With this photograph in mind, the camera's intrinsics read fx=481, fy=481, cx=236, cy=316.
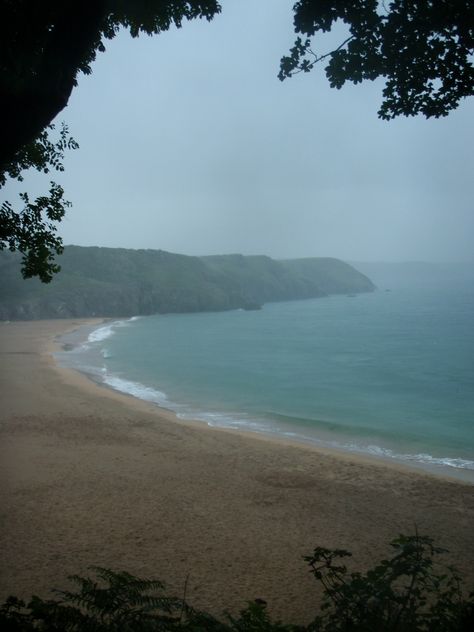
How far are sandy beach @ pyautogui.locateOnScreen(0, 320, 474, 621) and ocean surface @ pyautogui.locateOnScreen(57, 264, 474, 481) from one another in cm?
433

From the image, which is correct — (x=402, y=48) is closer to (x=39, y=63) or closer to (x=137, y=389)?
(x=39, y=63)

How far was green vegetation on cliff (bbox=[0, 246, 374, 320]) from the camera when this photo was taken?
275 feet

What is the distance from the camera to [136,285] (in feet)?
329

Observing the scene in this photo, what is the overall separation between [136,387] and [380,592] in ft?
91.5

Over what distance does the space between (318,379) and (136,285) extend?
231 ft

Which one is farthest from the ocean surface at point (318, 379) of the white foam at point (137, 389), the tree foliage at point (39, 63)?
the tree foliage at point (39, 63)

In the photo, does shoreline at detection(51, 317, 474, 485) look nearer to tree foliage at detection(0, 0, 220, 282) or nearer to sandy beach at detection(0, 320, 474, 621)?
sandy beach at detection(0, 320, 474, 621)

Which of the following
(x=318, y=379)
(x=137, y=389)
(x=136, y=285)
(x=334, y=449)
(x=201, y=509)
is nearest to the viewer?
(x=201, y=509)

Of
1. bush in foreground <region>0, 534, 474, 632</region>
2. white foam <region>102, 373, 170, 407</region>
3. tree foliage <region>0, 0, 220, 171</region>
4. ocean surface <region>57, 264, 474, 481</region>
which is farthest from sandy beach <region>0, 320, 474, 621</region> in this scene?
white foam <region>102, 373, 170, 407</region>

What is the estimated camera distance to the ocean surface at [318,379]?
828 inches

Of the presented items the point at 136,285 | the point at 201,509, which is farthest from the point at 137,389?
the point at 136,285

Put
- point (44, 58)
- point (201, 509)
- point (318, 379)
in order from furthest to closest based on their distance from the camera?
point (318, 379) < point (201, 509) < point (44, 58)

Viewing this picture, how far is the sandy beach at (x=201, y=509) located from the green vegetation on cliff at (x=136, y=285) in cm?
7005

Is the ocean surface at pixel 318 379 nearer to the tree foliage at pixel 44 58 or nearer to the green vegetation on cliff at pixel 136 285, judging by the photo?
the tree foliage at pixel 44 58
